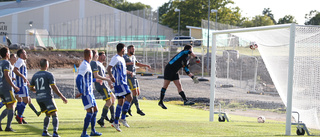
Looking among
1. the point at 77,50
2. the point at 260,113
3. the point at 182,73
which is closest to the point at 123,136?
the point at 260,113

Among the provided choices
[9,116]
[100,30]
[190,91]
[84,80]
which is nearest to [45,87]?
[84,80]

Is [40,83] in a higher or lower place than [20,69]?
lower

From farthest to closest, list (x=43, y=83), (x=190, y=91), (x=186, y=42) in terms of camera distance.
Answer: (x=186, y=42)
(x=190, y=91)
(x=43, y=83)

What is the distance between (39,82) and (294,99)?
5.90 metres

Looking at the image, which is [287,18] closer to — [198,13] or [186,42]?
[198,13]

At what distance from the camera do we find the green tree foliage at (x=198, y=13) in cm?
6750

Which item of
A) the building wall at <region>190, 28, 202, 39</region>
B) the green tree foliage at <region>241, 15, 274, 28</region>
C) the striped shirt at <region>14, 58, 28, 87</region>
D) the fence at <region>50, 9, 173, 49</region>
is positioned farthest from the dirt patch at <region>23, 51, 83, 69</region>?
the striped shirt at <region>14, 58, 28, 87</region>

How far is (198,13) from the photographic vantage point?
2672 inches

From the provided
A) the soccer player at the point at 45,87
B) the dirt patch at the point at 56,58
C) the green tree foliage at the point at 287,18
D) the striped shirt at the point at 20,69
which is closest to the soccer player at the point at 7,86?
the striped shirt at the point at 20,69

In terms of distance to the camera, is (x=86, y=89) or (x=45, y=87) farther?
(x=86, y=89)

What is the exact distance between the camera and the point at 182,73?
1406 inches

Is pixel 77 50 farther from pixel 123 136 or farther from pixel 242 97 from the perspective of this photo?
pixel 123 136

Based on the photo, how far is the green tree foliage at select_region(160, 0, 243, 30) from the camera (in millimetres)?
67500

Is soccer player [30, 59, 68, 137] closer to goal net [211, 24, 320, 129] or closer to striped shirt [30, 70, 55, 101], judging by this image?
striped shirt [30, 70, 55, 101]
